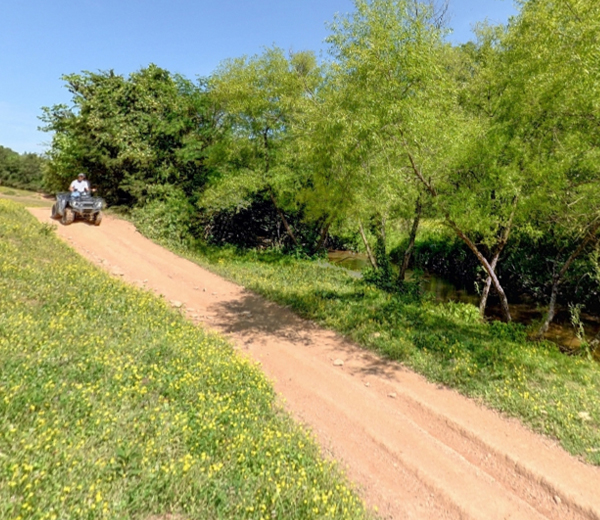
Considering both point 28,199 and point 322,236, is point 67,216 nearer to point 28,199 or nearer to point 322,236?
point 322,236

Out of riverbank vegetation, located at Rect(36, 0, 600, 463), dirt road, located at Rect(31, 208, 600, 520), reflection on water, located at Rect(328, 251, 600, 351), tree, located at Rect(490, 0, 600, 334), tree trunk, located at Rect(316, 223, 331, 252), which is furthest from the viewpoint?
tree trunk, located at Rect(316, 223, 331, 252)

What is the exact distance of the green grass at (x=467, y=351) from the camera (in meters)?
6.12

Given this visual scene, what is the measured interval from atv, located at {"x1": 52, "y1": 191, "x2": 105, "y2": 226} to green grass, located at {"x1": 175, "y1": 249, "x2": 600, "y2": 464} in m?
7.52

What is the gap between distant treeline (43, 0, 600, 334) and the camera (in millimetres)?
8203

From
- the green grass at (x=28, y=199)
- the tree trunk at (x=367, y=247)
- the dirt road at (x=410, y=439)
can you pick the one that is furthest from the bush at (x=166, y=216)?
the dirt road at (x=410, y=439)

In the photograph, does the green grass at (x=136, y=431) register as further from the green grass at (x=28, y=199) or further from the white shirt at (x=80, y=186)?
the green grass at (x=28, y=199)

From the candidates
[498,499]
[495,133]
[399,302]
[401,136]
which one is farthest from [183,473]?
[495,133]

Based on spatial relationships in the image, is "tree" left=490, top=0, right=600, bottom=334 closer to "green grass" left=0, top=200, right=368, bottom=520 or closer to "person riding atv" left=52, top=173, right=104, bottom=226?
"green grass" left=0, top=200, right=368, bottom=520

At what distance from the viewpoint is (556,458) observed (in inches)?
205

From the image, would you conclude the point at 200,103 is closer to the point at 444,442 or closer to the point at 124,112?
the point at 124,112

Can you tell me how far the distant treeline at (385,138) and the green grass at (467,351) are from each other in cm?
212

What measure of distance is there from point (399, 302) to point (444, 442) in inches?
285

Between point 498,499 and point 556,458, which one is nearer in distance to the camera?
point 498,499

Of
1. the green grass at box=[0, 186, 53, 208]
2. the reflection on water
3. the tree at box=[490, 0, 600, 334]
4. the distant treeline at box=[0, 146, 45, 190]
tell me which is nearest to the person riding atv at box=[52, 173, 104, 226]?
the green grass at box=[0, 186, 53, 208]
